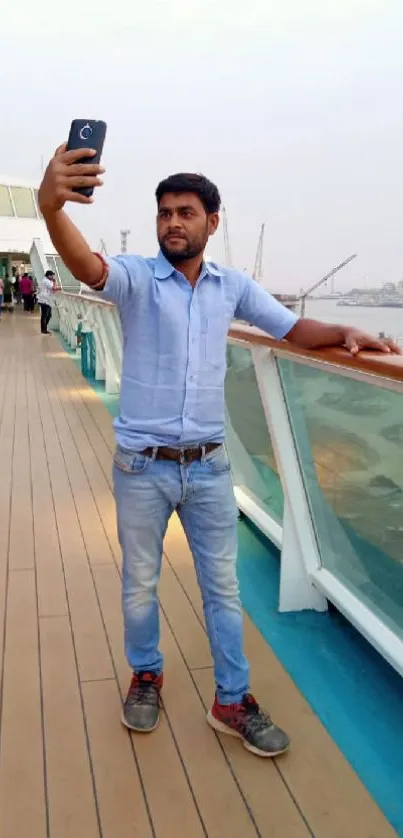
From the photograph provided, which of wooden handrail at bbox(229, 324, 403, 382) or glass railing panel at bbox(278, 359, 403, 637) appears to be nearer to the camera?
wooden handrail at bbox(229, 324, 403, 382)

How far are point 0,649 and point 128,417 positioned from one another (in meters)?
1.00

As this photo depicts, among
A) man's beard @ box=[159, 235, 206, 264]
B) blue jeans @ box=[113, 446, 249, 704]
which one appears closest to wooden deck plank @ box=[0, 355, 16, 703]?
blue jeans @ box=[113, 446, 249, 704]

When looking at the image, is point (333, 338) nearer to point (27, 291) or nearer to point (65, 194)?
point (65, 194)

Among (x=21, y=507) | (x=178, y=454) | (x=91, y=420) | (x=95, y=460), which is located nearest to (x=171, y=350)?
(x=178, y=454)

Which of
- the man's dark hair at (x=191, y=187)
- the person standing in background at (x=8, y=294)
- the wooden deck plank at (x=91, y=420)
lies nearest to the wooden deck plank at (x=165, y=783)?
the man's dark hair at (x=191, y=187)

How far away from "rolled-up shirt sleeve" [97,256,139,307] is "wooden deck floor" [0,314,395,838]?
3.45 ft

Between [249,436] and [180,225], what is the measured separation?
1593 millimetres

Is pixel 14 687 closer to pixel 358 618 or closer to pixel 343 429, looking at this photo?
pixel 358 618

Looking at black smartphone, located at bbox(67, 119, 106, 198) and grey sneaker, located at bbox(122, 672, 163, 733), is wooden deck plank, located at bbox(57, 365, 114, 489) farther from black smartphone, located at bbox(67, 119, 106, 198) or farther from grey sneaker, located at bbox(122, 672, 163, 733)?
black smartphone, located at bbox(67, 119, 106, 198)

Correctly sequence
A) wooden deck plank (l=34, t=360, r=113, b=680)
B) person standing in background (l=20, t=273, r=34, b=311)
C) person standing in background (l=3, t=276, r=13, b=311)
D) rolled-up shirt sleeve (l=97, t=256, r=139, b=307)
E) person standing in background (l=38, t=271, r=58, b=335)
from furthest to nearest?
person standing in background (l=3, t=276, r=13, b=311)
person standing in background (l=20, t=273, r=34, b=311)
person standing in background (l=38, t=271, r=58, b=335)
wooden deck plank (l=34, t=360, r=113, b=680)
rolled-up shirt sleeve (l=97, t=256, r=139, b=307)

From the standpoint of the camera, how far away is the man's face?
1.61 meters

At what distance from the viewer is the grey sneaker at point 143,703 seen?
1.90 m

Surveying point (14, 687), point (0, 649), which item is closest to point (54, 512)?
point (0, 649)

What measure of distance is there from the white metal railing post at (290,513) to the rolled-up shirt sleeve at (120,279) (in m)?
0.93
